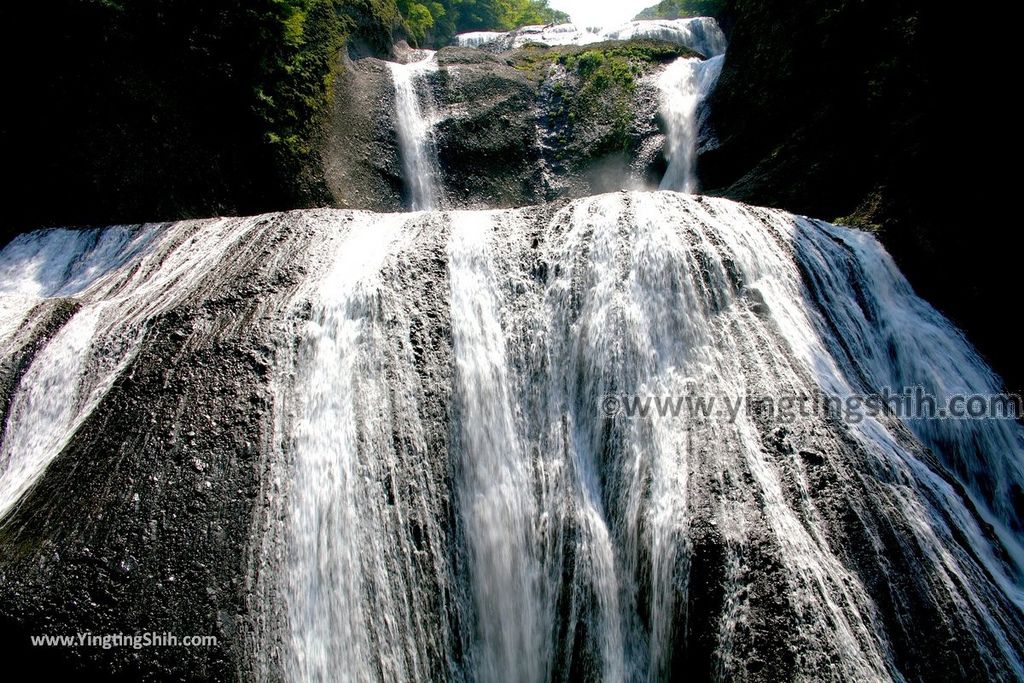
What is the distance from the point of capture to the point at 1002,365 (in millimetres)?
4375

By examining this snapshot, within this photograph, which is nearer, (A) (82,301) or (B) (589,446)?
(B) (589,446)

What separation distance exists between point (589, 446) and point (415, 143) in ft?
25.5

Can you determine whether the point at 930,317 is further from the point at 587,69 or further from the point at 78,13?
the point at 78,13

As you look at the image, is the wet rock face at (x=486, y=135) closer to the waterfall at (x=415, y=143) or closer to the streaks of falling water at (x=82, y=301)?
the waterfall at (x=415, y=143)

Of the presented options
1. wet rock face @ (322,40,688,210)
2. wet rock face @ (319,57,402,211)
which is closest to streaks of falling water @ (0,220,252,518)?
wet rock face @ (319,57,402,211)

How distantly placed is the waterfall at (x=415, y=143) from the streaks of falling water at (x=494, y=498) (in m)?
5.61

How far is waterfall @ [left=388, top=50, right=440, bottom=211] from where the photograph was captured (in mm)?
9414

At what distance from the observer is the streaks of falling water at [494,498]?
320 centimetres

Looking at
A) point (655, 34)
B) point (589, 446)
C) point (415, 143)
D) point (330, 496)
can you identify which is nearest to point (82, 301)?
point (330, 496)

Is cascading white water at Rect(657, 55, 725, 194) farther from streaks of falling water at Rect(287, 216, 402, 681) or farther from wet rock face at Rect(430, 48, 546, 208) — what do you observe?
streaks of falling water at Rect(287, 216, 402, 681)

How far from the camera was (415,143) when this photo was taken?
9711 millimetres

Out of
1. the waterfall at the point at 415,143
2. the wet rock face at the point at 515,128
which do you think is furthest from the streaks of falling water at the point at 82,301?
the waterfall at the point at 415,143

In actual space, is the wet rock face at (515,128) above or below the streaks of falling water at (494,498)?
above

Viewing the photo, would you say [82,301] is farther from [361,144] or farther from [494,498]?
[361,144]
